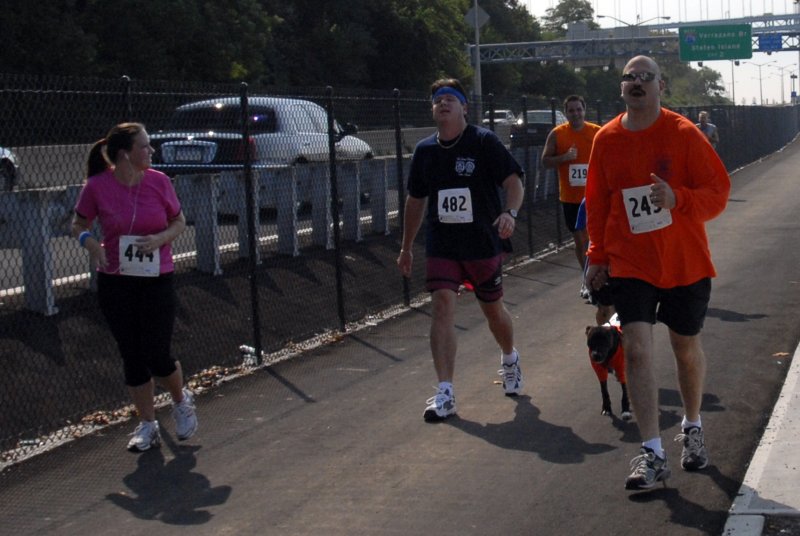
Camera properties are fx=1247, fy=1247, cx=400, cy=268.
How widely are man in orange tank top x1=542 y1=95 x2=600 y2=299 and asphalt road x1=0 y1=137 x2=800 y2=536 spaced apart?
1353mm

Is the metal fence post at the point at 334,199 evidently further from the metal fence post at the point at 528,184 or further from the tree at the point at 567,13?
the tree at the point at 567,13

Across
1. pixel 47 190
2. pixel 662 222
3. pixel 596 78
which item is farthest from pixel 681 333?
pixel 596 78

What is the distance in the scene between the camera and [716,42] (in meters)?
69.9

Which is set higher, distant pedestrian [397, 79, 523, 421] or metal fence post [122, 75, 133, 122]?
metal fence post [122, 75, 133, 122]

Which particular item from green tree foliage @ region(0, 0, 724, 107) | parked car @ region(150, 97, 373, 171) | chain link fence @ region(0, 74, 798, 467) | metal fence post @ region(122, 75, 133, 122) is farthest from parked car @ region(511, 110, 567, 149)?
metal fence post @ region(122, 75, 133, 122)

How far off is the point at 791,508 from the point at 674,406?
7.08 ft

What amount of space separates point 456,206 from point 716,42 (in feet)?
215

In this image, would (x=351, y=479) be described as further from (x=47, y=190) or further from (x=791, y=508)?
(x=47, y=190)

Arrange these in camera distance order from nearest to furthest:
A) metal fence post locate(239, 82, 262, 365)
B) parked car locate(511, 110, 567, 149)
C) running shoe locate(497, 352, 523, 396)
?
running shoe locate(497, 352, 523, 396) < metal fence post locate(239, 82, 262, 365) < parked car locate(511, 110, 567, 149)

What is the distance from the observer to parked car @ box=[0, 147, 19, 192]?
7798mm

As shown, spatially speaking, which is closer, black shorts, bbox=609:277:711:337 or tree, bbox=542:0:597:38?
black shorts, bbox=609:277:711:337

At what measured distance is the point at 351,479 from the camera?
6531 mm

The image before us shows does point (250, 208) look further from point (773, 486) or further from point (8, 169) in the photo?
point (773, 486)

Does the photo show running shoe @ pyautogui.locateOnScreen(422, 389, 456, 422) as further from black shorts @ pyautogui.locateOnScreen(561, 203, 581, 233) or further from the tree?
the tree
